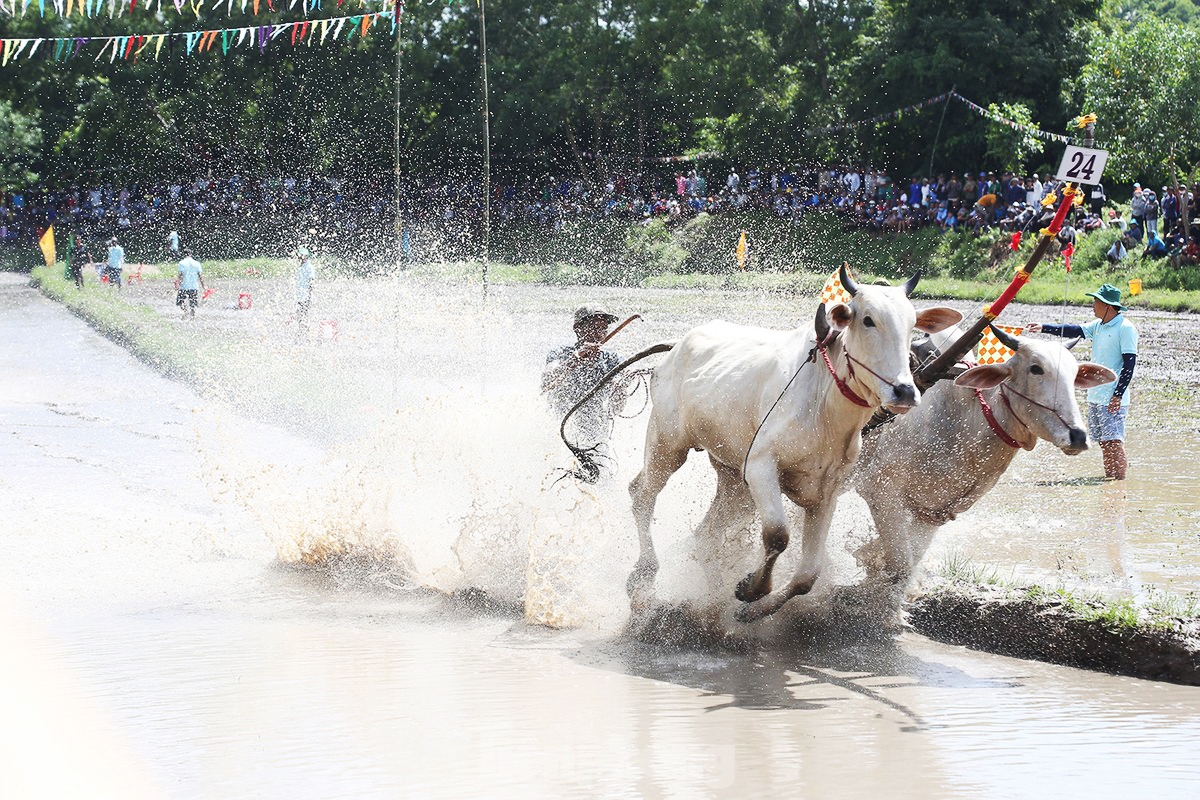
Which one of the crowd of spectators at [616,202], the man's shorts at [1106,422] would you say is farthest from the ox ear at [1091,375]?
the crowd of spectators at [616,202]

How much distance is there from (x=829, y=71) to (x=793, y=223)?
5.18m

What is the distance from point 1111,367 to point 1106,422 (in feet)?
1.35

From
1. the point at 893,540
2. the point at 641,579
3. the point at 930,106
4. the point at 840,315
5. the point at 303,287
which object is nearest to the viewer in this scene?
the point at 840,315

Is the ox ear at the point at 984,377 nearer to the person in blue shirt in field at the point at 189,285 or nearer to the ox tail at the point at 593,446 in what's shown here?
the ox tail at the point at 593,446

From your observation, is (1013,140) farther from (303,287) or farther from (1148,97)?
(303,287)

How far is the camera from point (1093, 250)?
26.2 meters

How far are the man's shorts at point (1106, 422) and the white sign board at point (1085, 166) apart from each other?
4062mm

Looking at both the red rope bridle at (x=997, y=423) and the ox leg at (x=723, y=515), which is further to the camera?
the ox leg at (x=723, y=515)

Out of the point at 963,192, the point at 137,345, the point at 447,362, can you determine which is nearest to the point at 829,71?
the point at 963,192

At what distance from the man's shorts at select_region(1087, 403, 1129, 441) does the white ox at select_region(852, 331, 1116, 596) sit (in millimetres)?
3337

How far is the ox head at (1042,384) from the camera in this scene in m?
6.80

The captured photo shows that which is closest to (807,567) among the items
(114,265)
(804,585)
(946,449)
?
(804,585)

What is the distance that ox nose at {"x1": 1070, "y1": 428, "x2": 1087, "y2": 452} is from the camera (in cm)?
669

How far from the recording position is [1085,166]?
260 inches
